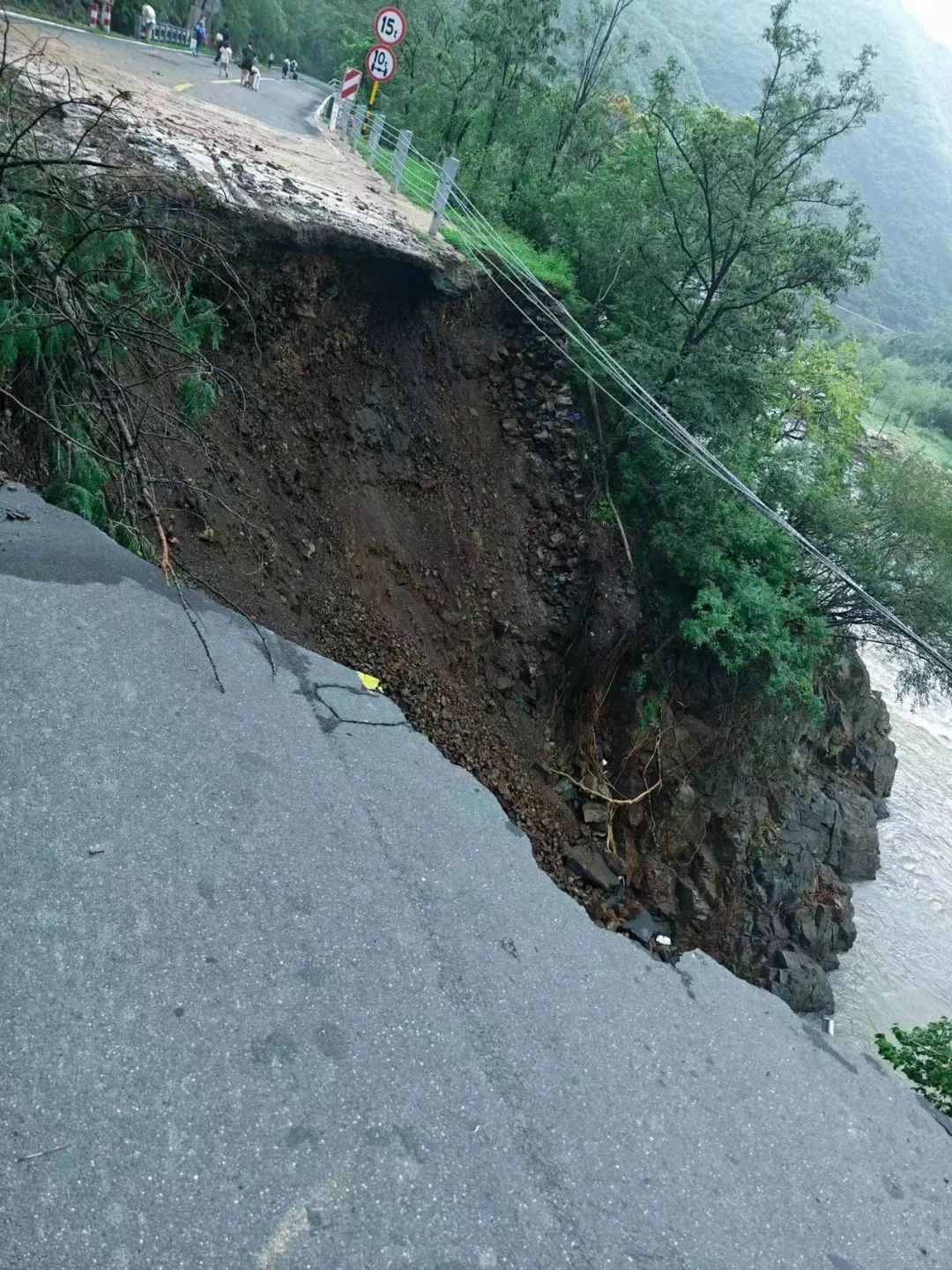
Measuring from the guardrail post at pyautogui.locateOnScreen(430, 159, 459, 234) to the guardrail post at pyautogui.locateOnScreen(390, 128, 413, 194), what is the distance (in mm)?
2209

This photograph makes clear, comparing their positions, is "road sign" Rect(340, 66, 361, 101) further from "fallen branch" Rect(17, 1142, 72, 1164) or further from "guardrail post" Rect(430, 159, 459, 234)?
Result: "fallen branch" Rect(17, 1142, 72, 1164)

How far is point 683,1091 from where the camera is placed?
3.67 meters

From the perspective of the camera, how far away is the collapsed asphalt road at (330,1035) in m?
2.66

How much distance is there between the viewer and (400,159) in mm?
13523

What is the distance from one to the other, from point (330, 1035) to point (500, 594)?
27.7 ft

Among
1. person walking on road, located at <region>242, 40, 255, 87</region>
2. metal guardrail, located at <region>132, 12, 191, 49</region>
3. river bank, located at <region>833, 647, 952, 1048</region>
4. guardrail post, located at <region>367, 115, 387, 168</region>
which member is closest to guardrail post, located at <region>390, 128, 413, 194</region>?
guardrail post, located at <region>367, 115, 387, 168</region>

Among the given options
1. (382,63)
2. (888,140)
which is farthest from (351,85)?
(888,140)

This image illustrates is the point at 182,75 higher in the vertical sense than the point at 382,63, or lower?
lower

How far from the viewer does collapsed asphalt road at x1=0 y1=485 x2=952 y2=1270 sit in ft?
8.71

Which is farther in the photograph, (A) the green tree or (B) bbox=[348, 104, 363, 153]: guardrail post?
(B) bbox=[348, 104, 363, 153]: guardrail post

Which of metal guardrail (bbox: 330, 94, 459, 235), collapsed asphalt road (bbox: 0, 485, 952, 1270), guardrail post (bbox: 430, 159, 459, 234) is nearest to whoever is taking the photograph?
collapsed asphalt road (bbox: 0, 485, 952, 1270)

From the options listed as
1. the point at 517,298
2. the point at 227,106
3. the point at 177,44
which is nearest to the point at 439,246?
the point at 517,298

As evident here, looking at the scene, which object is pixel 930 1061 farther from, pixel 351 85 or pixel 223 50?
pixel 223 50

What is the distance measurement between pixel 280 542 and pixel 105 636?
453 centimetres
